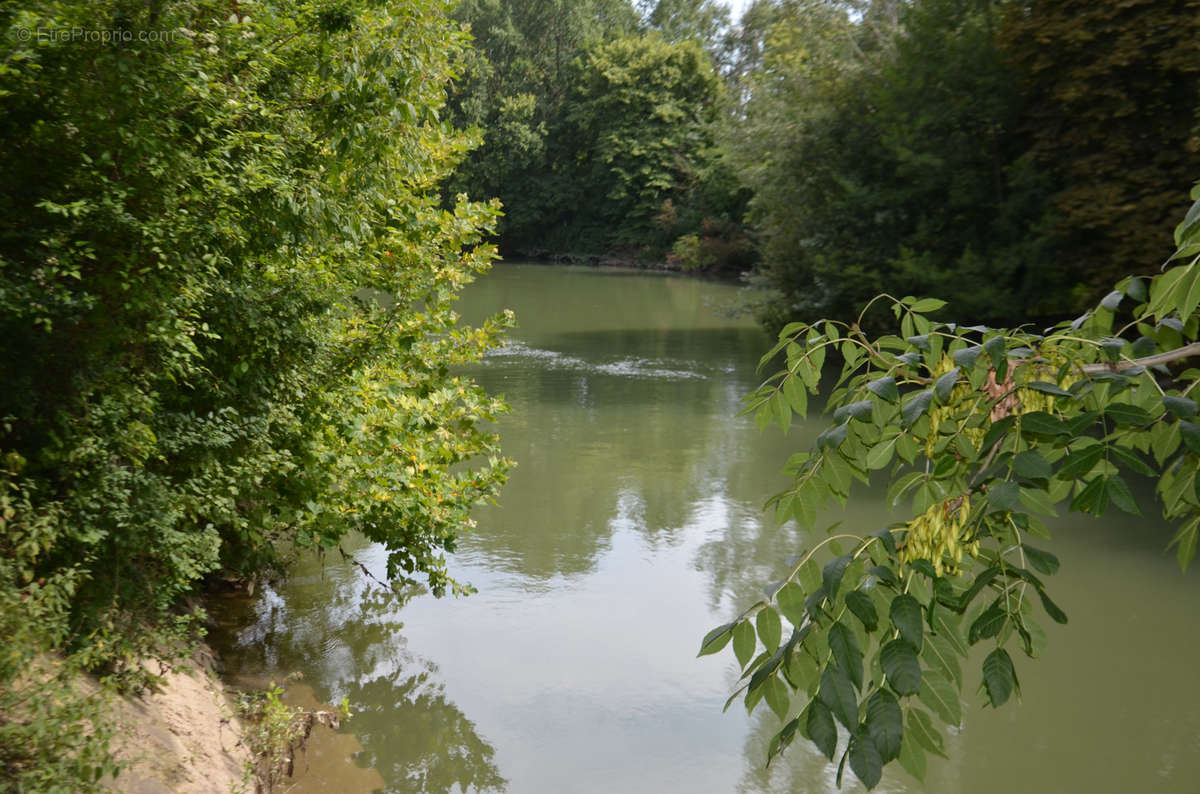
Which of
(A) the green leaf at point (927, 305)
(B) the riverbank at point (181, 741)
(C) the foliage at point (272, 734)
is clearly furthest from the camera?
(C) the foliage at point (272, 734)

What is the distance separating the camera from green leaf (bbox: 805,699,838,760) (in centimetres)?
139

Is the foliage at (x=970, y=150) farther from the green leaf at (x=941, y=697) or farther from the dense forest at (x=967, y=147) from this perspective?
the green leaf at (x=941, y=697)

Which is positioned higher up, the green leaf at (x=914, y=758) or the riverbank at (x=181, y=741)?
the green leaf at (x=914, y=758)

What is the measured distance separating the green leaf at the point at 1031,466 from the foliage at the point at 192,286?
2.99 metres

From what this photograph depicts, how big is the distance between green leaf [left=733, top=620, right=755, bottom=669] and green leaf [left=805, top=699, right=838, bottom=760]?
→ 0.13 metres

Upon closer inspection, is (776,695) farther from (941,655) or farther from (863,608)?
(941,655)

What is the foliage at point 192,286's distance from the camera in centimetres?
346

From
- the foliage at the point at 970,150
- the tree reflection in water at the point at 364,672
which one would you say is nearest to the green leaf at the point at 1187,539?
the tree reflection in water at the point at 364,672

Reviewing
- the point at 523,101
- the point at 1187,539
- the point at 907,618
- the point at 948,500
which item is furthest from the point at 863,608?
the point at 523,101

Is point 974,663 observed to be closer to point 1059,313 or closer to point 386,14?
point 386,14

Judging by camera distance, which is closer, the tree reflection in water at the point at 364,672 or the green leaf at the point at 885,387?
the green leaf at the point at 885,387

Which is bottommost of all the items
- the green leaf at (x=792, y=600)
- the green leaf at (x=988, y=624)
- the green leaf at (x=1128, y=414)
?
the green leaf at (x=792, y=600)

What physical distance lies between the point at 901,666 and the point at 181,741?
350 cm

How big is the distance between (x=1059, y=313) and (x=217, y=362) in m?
12.0
